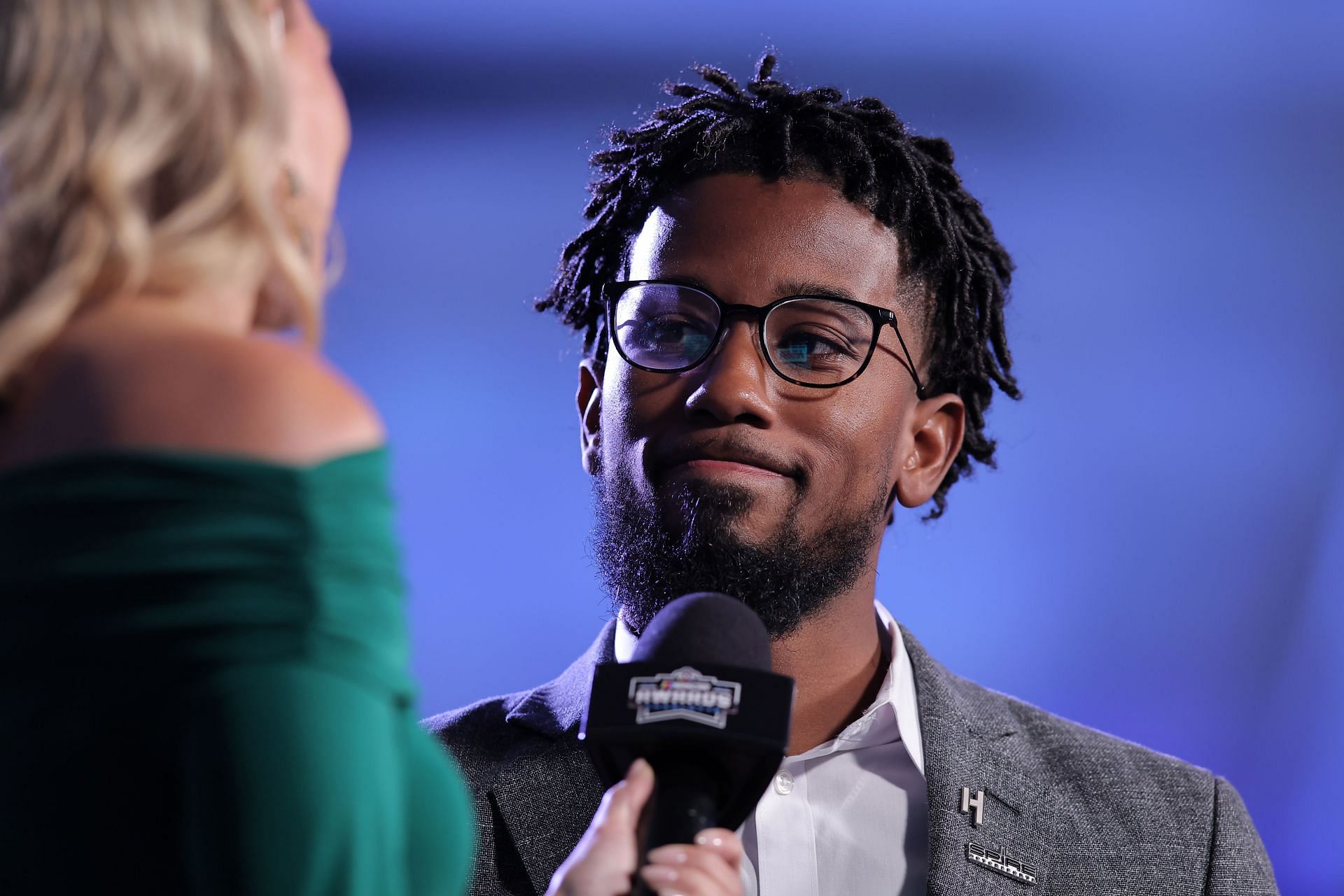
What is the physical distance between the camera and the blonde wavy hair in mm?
910

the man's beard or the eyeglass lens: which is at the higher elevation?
the eyeglass lens

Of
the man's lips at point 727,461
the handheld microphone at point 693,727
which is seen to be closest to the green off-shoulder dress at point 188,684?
the handheld microphone at point 693,727

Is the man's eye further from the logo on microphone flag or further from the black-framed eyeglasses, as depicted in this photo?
the logo on microphone flag

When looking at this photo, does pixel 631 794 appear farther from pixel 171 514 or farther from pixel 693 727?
pixel 171 514

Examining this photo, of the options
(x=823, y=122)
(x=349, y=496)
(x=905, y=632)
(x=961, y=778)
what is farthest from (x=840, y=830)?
(x=349, y=496)

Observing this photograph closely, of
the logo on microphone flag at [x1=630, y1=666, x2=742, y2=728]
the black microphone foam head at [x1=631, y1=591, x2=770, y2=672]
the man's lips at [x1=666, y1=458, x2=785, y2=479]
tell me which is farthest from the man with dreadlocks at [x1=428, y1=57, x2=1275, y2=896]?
the logo on microphone flag at [x1=630, y1=666, x2=742, y2=728]

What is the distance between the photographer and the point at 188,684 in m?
0.85

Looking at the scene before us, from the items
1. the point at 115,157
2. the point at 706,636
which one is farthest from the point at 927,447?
the point at 115,157

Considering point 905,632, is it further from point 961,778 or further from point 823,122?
point 823,122

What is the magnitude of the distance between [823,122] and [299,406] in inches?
63.8

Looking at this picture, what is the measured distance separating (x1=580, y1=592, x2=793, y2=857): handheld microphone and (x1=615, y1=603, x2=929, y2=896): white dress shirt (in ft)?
1.95

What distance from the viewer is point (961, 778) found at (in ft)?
7.00

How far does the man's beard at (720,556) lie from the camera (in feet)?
6.76

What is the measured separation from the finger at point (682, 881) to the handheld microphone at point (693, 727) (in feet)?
0.19
